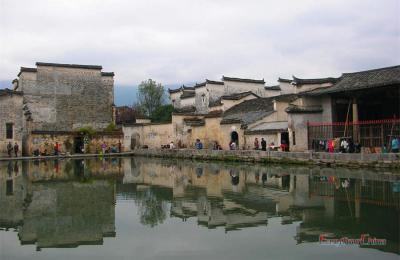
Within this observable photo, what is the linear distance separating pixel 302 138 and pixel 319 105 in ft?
9.50

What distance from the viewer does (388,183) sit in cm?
1366

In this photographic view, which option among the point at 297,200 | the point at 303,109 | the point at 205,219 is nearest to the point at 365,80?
the point at 303,109

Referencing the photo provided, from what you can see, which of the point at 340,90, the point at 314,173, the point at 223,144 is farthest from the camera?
the point at 223,144

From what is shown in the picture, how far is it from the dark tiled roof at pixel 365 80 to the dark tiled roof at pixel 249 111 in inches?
229

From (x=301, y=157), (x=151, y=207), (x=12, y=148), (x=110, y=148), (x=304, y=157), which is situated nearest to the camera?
(x=151, y=207)

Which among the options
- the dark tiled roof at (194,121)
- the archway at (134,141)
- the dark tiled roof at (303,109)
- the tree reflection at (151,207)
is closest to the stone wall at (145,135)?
the archway at (134,141)

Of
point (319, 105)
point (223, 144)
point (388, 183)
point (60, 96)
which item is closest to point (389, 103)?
point (319, 105)

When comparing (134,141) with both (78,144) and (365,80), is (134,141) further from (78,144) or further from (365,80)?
(365,80)

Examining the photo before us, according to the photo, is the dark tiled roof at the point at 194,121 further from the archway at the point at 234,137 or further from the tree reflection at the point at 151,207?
the tree reflection at the point at 151,207

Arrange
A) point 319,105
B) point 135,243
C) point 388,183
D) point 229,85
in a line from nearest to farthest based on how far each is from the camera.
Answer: point 135,243, point 388,183, point 319,105, point 229,85

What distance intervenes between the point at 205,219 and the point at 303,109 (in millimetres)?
17323

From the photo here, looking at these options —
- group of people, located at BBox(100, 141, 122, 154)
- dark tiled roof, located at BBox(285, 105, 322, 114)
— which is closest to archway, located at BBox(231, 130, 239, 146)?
dark tiled roof, located at BBox(285, 105, 322, 114)

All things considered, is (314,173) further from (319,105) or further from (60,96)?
(60,96)

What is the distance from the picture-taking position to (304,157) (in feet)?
71.4
